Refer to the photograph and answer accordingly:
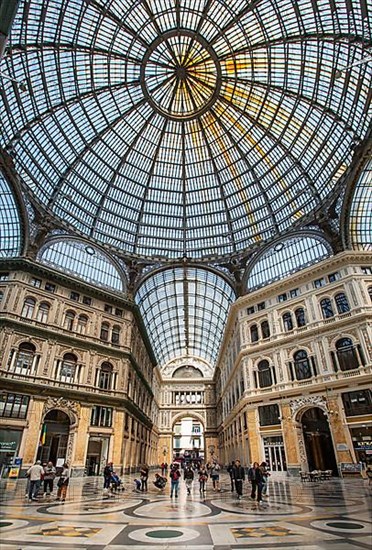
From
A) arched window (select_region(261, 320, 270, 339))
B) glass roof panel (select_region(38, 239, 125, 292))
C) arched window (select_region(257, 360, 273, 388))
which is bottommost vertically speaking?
arched window (select_region(257, 360, 273, 388))

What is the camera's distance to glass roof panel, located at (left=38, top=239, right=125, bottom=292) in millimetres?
40438

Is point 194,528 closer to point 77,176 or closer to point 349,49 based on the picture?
point 349,49

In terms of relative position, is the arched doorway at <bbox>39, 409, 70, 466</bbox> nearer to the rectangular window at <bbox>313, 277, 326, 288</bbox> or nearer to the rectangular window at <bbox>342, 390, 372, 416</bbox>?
the rectangular window at <bbox>342, 390, 372, 416</bbox>

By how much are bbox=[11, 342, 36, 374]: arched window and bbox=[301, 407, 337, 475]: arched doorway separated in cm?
2936

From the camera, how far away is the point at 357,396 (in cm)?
3005

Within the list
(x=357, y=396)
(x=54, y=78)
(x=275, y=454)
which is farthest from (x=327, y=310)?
(x=54, y=78)

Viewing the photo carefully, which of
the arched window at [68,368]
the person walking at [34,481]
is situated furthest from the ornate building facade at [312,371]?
the person walking at [34,481]

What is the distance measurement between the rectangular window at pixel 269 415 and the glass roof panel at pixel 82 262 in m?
24.9

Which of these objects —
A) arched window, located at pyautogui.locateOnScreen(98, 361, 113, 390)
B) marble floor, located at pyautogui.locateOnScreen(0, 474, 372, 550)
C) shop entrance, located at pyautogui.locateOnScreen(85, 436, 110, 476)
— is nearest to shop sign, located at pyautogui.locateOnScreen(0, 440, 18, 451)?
shop entrance, located at pyautogui.locateOnScreen(85, 436, 110, 476)

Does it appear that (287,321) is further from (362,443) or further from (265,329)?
(362,443)

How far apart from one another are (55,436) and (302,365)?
90.6 ft

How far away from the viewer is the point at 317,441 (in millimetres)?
33875

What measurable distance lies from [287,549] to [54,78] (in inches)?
1702

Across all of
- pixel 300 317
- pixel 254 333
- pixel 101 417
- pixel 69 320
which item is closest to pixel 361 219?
pixel 300 317
